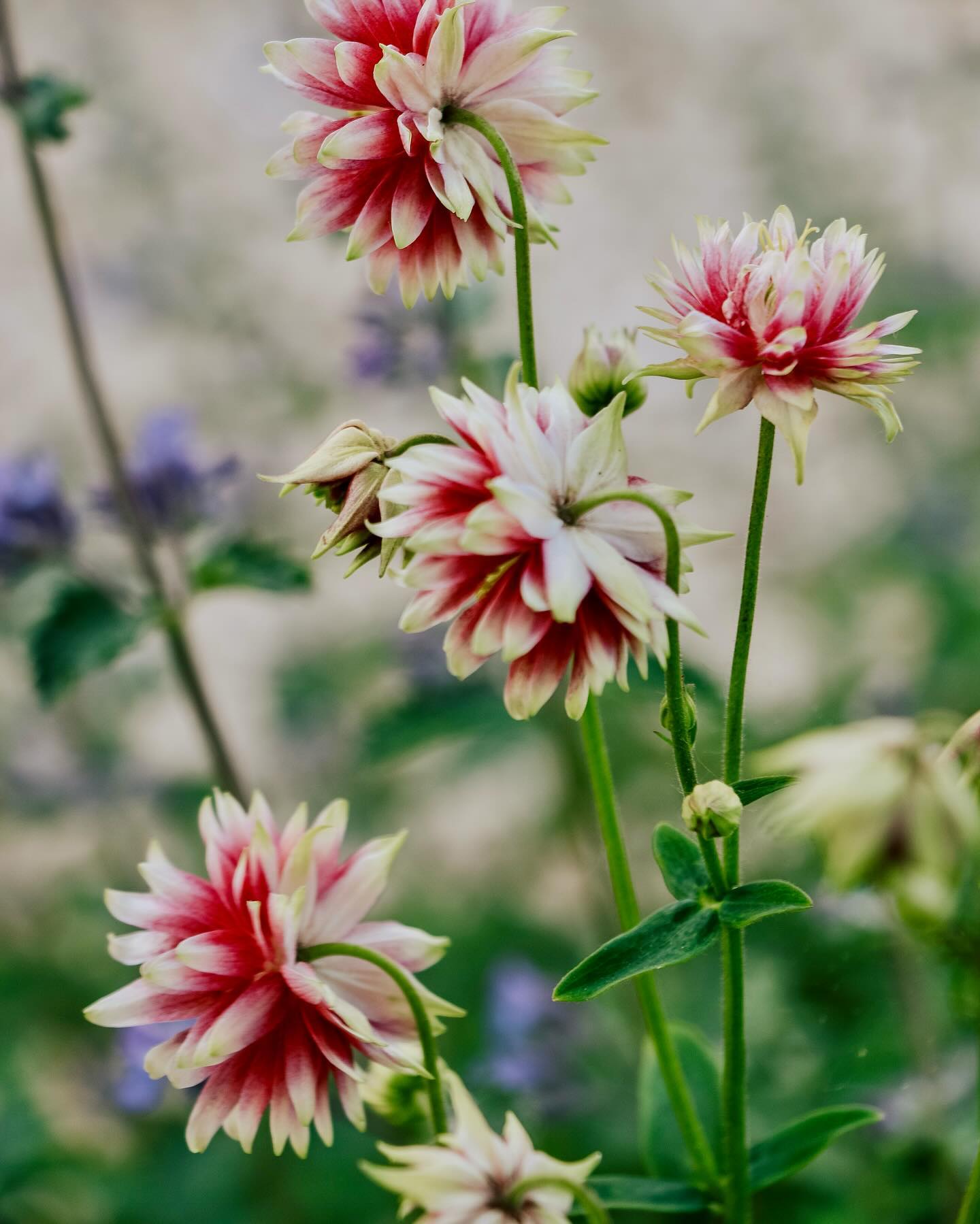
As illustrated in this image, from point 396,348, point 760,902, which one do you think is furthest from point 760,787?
point 396,348

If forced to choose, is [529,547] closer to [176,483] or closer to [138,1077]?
[176,483]

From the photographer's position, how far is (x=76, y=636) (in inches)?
30.6

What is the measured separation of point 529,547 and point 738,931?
0.14 meters

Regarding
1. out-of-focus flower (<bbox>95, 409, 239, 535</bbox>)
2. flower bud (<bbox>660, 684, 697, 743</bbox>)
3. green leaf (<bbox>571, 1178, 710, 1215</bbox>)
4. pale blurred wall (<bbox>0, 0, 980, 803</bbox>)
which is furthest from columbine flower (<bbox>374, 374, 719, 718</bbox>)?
pale blurred wall (<bbox>0, 0, 980, 803</bbox>)

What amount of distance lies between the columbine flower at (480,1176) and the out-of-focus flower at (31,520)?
0.69 meters

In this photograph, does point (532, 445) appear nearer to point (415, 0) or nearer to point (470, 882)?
point (415, 0)

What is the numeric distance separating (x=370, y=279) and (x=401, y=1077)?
281 mm

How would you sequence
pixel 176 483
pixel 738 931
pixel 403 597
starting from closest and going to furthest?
pixel 738 931
pixel 176 483
pixel 403 597

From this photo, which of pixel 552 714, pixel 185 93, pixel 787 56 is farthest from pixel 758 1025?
pixel 185 93

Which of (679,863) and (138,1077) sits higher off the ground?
(679,863)

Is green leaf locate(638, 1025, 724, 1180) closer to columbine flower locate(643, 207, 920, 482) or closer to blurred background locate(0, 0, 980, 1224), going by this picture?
blurred background locate(0, 0, 980, 1224)

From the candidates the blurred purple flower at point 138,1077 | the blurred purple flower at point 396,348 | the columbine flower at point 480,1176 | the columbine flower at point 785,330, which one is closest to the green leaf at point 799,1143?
the columbine flower at point 480,1176

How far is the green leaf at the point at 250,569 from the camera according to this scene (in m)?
0.75

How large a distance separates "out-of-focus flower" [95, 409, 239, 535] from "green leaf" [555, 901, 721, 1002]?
609 mm
